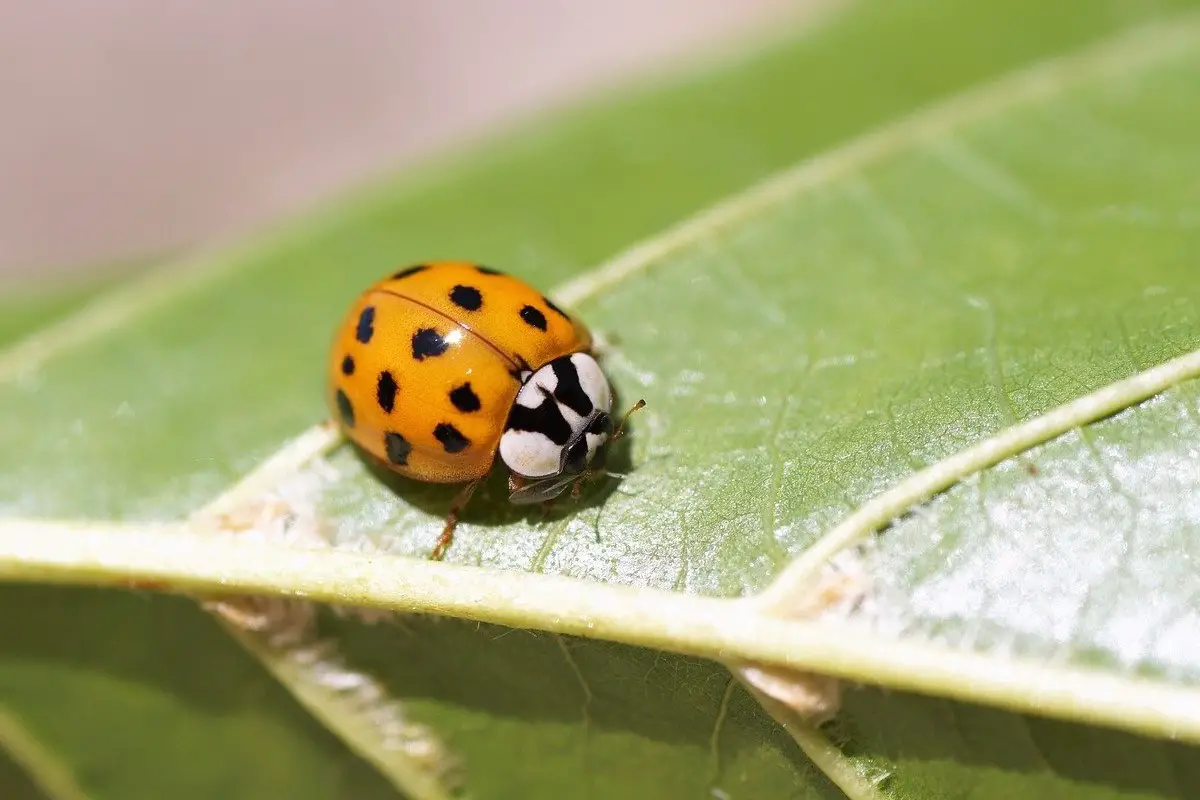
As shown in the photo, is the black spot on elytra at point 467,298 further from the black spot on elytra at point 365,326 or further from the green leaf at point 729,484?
the green leaf at point 729,484

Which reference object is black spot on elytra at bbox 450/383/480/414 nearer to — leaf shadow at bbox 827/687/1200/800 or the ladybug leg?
the ladybug leg

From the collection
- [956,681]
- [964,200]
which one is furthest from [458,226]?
[956,681]

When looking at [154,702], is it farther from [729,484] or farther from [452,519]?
[729,484]

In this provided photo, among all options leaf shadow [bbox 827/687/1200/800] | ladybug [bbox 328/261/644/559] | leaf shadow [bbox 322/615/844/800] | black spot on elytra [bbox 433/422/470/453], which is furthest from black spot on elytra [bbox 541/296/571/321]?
leaf shadow [bbox 827/687/1200/800]

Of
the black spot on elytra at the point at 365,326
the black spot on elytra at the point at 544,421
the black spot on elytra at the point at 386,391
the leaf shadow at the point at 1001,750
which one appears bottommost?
the leaf shadow at the point at 1001,750

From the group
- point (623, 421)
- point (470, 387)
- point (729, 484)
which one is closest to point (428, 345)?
point (470, 387)

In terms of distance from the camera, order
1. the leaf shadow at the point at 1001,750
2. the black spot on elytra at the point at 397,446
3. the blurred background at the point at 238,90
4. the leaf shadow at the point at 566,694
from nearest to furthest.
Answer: the leaf shadow at the point at 1001,750, the leaf shadow at the point at 566,694, the black spot on elytra at the point at 397,446, the blurred background at the point at 238,90

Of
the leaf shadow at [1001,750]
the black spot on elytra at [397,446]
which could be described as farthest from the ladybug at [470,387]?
the leaf shadow at [1001,750]
